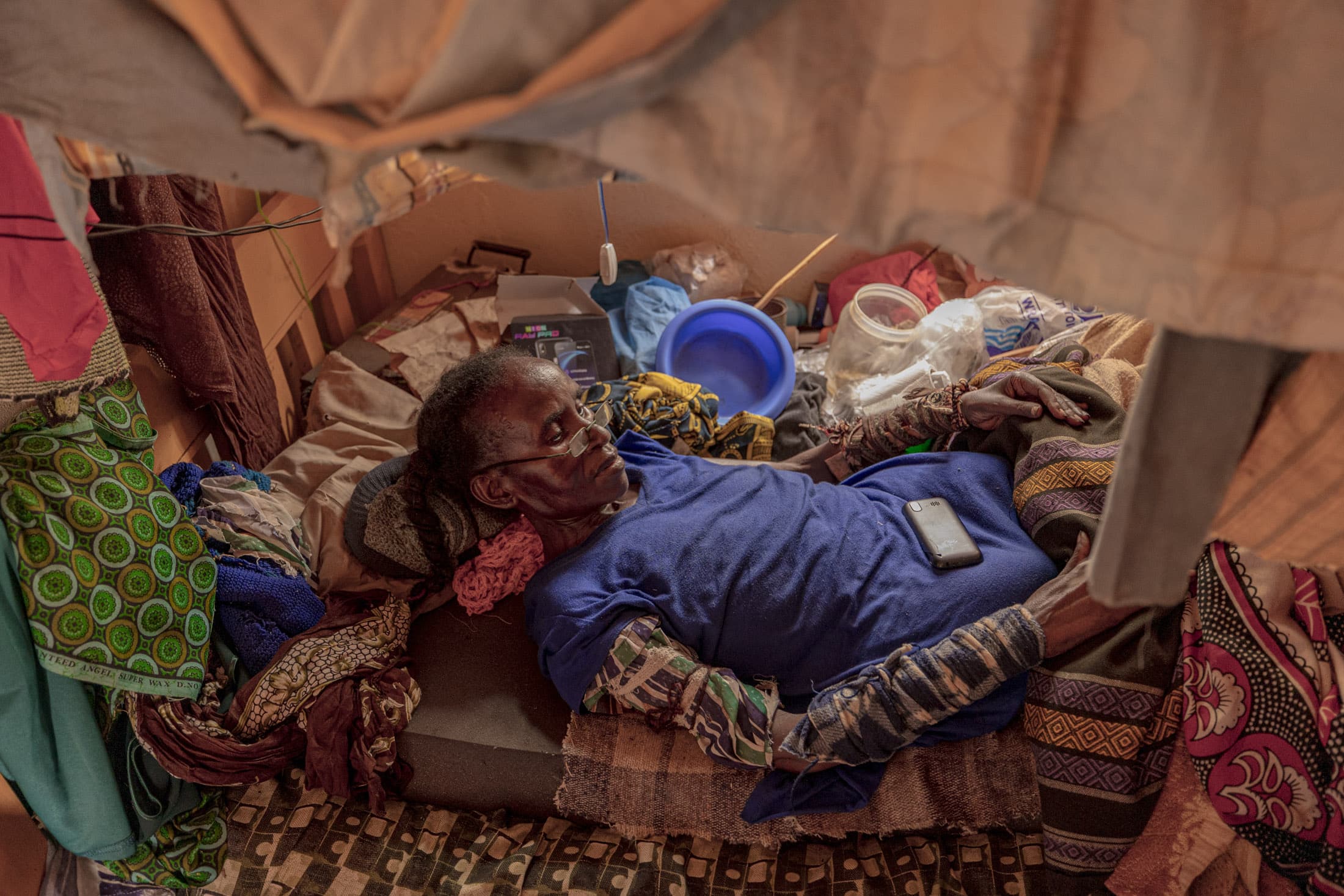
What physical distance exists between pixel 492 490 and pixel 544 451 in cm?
15

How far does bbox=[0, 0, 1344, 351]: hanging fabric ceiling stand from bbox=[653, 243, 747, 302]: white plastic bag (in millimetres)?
2265

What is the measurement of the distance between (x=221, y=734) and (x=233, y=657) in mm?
178

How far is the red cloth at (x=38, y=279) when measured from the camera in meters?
0.95

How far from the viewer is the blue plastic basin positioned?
2441 mm

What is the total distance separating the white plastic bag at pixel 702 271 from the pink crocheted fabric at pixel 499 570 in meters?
1.22

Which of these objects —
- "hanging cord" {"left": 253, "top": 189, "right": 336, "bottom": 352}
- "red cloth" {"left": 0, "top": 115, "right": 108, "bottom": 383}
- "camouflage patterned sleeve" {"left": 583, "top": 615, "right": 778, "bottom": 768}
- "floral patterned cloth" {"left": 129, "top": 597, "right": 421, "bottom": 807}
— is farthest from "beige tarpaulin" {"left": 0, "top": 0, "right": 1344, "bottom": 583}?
"hanging cord" {"left": 253, "top": 189, "right": 336, "bottom": 352}

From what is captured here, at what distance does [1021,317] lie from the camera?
7.63 feet

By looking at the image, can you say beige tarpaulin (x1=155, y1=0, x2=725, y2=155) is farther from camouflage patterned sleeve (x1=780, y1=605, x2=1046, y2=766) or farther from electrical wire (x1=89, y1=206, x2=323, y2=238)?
camouflage patterned sleeve (x1=780, y1=605, x2=1046, y2=766)

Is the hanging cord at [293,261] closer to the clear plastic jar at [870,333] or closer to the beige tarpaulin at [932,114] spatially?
the clear plastic jar at [870,333]

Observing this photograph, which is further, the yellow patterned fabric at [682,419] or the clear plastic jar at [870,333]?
the clear plastic jar at [870,333]

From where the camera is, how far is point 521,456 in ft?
5.50

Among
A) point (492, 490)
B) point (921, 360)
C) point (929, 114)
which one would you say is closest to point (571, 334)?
point (492, 490)

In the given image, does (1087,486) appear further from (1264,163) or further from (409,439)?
(409,439)

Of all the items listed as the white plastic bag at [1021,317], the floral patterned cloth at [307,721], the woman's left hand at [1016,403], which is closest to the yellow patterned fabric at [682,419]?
the woman's left hand at [1016,403]
